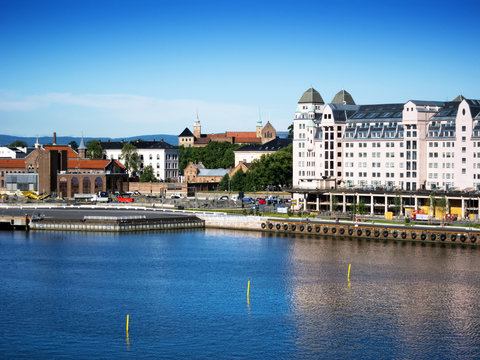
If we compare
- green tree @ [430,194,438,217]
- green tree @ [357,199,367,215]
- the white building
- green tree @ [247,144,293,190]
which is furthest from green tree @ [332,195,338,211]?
green tree @ [247,144,293,190]

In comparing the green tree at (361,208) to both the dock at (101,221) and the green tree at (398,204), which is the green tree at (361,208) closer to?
the green tree at (398,204)

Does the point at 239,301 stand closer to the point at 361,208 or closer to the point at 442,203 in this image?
the point at 442,203

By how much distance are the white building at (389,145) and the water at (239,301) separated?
89.8ft

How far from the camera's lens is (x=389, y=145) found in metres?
135

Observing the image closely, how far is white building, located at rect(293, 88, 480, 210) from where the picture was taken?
12700cm

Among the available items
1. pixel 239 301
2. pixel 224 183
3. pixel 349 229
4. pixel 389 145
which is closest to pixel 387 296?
pixel 239 301

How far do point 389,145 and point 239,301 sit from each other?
230 feet

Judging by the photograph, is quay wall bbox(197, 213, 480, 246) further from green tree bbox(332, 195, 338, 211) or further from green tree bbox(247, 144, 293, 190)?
green tree bbox(247, 144, 293, 190)

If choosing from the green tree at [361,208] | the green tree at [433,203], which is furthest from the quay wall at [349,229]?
the green tree at [433,203]

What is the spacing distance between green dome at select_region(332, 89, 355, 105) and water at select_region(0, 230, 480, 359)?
5535cm

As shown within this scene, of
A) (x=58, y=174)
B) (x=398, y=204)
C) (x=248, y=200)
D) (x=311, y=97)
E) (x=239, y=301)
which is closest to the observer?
(x=239, y=301)

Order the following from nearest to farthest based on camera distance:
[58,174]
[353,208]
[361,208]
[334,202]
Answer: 1. [361,208]
2. [353,208]
3. [334,202]
4. [58,174]

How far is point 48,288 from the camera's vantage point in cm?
7681

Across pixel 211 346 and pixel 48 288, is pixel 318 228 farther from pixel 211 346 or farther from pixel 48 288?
pixel 211 346
